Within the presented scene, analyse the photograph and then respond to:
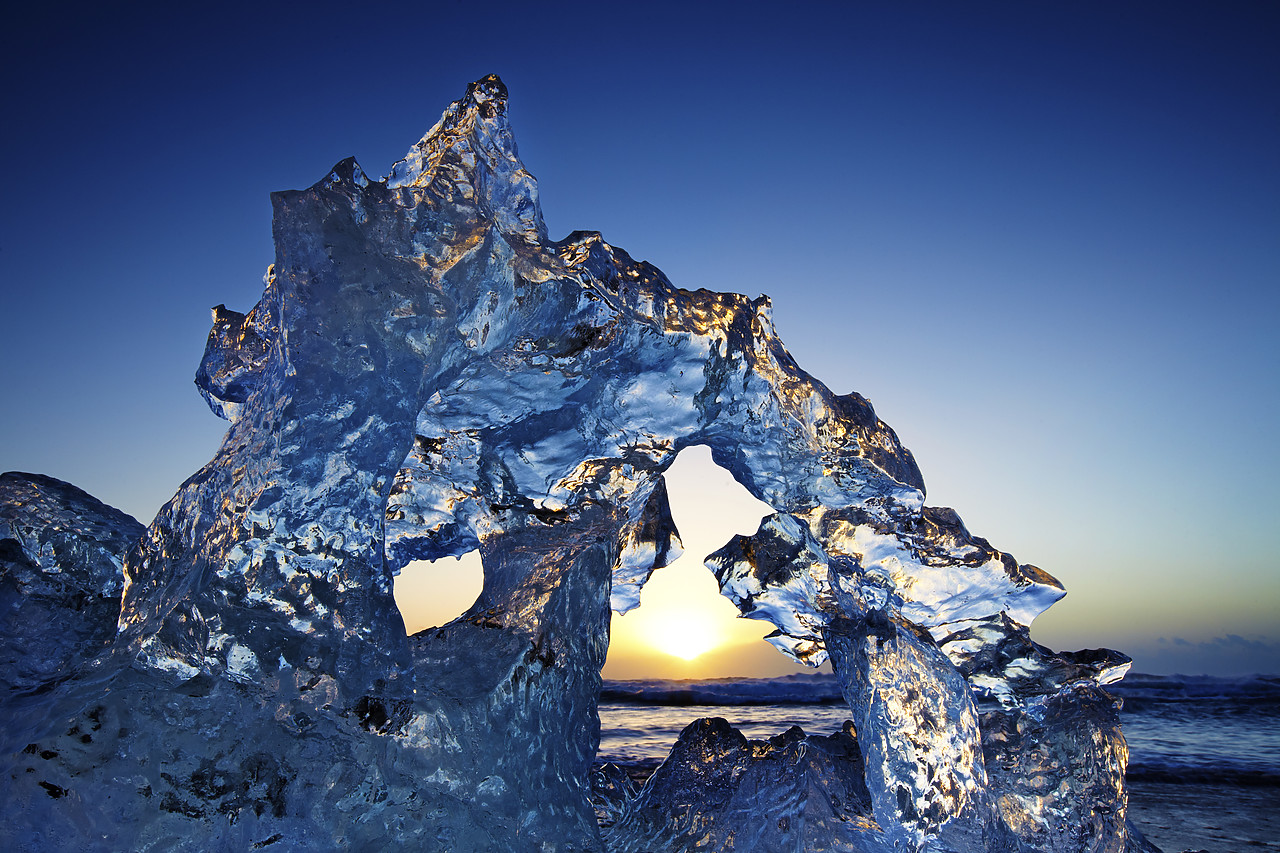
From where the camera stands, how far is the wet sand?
111 inches

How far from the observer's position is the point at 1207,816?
129 inches

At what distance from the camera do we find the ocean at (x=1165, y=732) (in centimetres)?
321

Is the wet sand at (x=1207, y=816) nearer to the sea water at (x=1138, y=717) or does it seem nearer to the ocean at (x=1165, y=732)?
the ocean at (x=1165, y=732)

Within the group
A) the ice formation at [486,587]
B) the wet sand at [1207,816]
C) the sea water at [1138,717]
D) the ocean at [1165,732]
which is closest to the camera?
the ice formation at [486,587]

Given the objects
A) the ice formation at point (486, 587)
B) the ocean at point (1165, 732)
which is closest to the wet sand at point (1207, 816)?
the ocean at point (1165, 732)

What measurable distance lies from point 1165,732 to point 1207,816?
3466 mm

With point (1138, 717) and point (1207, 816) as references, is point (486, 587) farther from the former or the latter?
point (1138, 717)

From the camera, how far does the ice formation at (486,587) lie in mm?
1342

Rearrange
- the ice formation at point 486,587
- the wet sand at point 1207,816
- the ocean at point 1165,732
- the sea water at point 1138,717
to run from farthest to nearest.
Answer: the sea water at point 1138,717 < the ocean at point 1165,732 < the wet sand at point 1207,816 < the ice formation at point 486,587

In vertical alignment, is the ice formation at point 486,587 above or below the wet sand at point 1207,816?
above

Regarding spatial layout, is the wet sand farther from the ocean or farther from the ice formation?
the ice formation

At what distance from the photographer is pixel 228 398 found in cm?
237

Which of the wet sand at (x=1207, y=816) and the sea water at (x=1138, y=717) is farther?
the sea water at (x=1138, y=717)

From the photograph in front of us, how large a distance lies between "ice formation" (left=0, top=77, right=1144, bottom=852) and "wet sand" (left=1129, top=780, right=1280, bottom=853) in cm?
90
